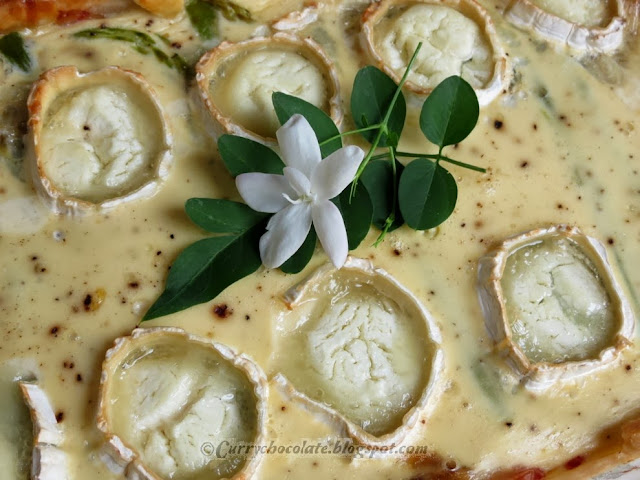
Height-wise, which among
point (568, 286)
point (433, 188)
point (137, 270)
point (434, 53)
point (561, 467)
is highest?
point (434, 53)

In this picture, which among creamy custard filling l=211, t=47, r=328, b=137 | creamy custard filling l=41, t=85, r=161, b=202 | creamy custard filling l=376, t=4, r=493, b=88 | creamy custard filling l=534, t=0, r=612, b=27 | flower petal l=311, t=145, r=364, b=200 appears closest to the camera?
flower petal l=311, t=145, r=364, b=200

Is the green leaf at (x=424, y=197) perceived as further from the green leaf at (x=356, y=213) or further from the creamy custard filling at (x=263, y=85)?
the creamy custard filling at (x=263, y=85)

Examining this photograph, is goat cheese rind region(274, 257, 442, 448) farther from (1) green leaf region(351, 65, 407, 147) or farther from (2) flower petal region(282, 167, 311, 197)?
(1) green leaf region(351, 65, 407, 147)

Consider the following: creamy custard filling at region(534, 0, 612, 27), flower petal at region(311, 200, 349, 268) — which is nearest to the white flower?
flower petal at region(311, 200, 349, 268)

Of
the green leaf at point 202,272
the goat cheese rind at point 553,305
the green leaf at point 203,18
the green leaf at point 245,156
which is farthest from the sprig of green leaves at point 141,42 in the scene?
the goat cheese rind at point 553,305

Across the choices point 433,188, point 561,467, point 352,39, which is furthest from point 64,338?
point 561,467

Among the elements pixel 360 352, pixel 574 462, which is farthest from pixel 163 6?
pixel 574 462

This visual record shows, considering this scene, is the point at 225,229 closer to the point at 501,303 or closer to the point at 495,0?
the point at 501,303
